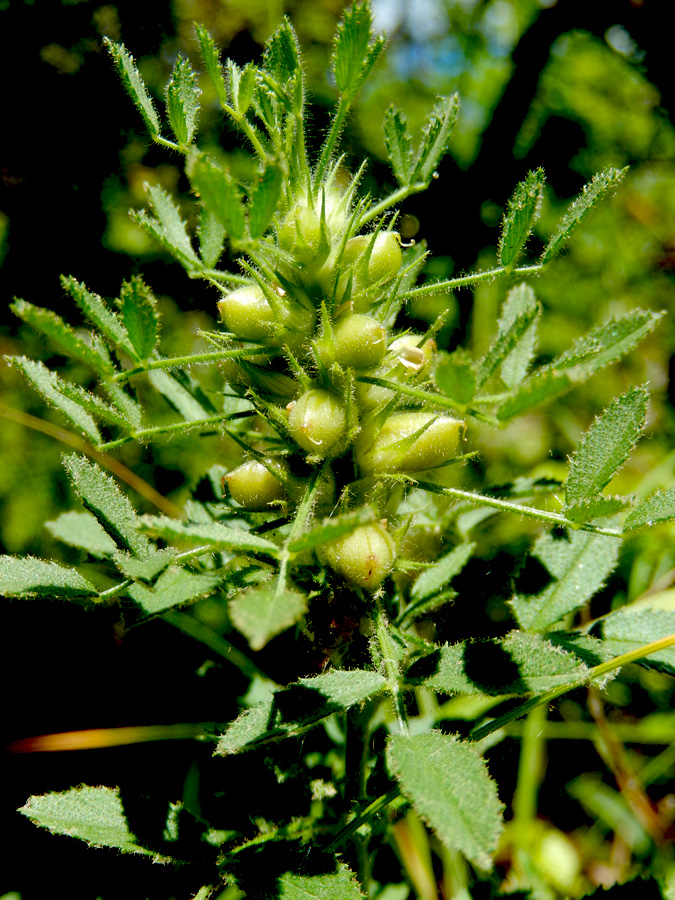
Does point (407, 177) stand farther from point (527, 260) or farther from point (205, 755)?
point (527, 260)

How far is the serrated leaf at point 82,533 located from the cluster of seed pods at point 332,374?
358mm

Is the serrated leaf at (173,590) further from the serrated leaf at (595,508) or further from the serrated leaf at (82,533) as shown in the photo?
the serrated leaf at (595,508)

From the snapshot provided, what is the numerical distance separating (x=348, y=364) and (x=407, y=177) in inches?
11.2

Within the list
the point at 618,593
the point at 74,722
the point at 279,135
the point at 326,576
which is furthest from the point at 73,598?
the point at 618,593

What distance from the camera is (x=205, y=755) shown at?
122 centimetres

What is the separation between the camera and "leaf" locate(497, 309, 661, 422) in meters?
0.63

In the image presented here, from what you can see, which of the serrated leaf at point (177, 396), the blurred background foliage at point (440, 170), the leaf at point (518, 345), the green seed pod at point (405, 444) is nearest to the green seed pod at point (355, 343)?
the green seed pod at point (405, 444)

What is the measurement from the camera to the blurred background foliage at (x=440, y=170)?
1868mm

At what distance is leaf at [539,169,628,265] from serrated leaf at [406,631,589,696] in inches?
20.4

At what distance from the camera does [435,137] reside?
90cm

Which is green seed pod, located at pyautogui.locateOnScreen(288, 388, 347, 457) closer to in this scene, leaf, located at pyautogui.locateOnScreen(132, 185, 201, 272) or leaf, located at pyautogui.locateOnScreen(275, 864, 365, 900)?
leaf, located at pyautogui.locateOnScreen(132, 185, 201, 272)

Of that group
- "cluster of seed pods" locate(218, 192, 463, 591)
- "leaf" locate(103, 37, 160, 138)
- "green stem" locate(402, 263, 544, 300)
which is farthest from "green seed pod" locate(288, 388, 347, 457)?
"leaf" locate(103, 37, 160, 138)

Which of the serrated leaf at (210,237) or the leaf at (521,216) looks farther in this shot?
the serrated leaf at (210,237)

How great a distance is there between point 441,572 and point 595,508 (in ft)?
1.05
